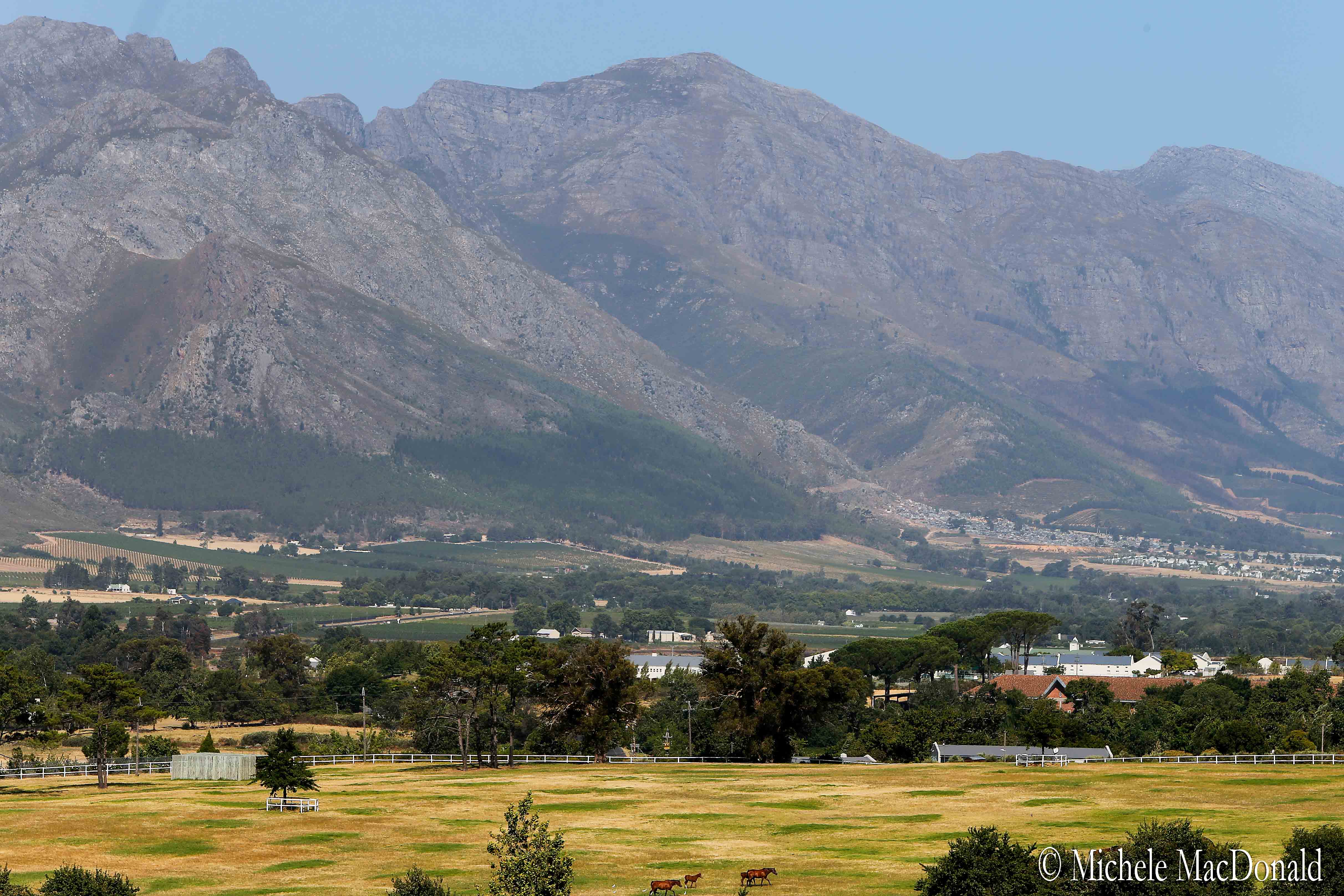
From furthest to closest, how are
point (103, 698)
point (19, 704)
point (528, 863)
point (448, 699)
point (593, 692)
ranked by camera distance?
point (448, 699), point (593, 692), point (19, 704), point (103, 698), point (528, 863)

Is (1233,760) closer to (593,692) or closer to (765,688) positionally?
(765,688)

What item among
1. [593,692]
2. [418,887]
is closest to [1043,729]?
[593,692]

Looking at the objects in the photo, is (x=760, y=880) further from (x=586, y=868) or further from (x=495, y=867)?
(x=495, y=867)

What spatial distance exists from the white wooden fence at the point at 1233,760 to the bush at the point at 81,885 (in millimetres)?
84175

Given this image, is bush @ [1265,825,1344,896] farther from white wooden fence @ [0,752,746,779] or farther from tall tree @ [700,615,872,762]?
white wooden fence @ [0,752,746,779]

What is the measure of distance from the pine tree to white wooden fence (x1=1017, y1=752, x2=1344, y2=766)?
59365 millimetres

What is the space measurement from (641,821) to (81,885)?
3982cm

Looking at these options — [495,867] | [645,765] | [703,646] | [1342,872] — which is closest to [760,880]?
[495,867]

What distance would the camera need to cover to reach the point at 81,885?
66750 millimetres

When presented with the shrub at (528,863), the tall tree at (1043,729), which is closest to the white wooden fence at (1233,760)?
the tall tree at (1043,729)

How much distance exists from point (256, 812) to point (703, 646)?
6041 cm

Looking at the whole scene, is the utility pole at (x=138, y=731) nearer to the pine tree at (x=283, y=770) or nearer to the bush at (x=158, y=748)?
the bush at (x=158, y=748)

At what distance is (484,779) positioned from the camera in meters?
128

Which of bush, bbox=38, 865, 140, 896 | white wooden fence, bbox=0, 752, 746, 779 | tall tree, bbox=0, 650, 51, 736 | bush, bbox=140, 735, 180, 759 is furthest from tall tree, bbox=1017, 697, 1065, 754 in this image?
bush, bbox=38, 865, 140, 896
